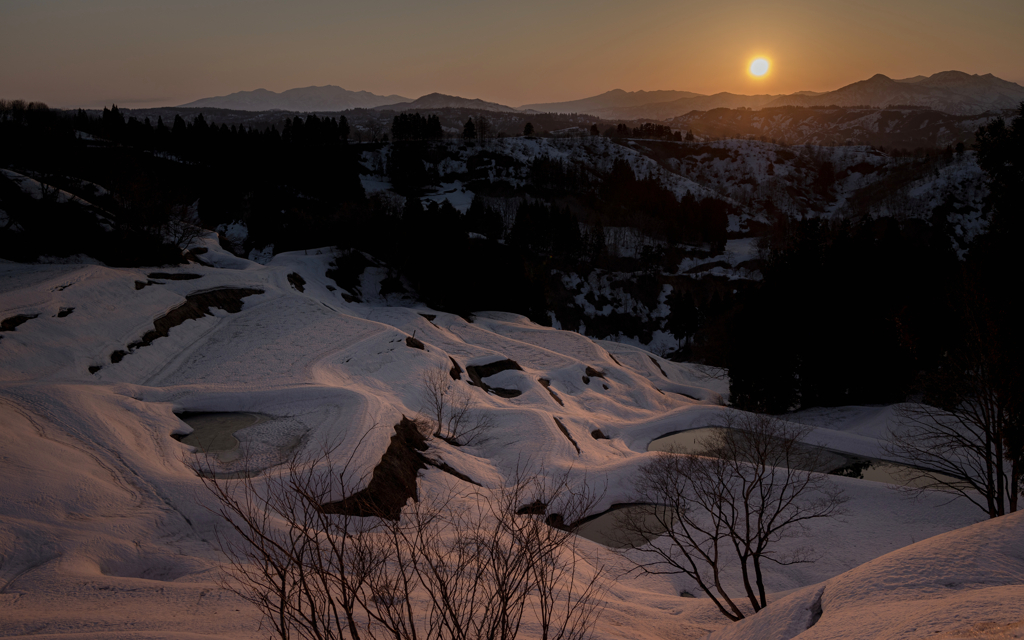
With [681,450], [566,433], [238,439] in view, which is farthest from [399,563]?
[681,450]

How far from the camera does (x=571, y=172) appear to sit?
148 m

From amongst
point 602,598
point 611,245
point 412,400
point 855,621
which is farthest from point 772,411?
point 611,245

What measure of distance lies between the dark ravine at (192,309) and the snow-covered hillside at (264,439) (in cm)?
17

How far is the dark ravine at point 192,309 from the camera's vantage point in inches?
1227

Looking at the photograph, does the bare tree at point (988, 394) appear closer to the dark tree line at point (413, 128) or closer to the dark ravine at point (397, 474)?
the dark ravine at point (397, 474)

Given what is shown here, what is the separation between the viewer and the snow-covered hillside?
9797 millimetres

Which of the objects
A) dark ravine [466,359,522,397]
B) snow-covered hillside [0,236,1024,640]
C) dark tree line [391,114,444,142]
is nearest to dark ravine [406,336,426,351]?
snow-covered hillside [0,236,1024,640]

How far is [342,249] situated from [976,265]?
58.0m

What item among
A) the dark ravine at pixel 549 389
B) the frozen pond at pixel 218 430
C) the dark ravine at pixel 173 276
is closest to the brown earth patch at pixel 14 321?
the frozen pond at pixel 218 430

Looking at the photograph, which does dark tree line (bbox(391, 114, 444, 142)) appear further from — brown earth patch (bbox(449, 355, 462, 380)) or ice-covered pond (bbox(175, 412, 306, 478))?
ice-covered pond (bbox(175, 412, 306, 478))

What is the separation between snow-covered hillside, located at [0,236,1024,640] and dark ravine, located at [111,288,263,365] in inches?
6.7

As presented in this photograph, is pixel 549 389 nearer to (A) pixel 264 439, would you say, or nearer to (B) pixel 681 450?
(B) pixel 681 450

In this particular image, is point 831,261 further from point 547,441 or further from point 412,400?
point 412,400

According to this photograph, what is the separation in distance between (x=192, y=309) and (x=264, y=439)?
20.2m
